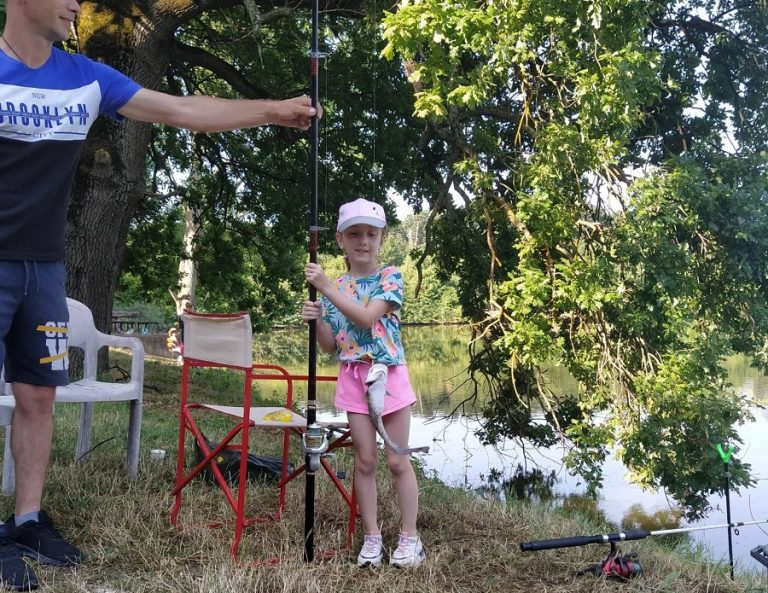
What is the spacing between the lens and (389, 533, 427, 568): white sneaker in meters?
3.14

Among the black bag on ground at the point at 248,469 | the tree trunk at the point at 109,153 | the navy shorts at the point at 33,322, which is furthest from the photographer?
the tree trunk at the point at 109,153

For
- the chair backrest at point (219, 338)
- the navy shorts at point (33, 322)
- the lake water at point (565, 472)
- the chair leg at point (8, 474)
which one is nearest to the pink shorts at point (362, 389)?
the chair backrest at point (219, 338)

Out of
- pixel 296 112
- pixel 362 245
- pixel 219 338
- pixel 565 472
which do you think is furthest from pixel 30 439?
pixel 565 472

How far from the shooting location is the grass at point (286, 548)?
2.92m

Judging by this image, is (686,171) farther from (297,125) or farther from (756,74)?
(297,125)

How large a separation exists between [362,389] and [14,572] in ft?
4.65

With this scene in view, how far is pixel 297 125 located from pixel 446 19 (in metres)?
3.38

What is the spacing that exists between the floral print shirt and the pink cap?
0.20m

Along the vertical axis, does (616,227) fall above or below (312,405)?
above

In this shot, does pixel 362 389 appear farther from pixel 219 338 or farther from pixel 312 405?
pixel 219 338

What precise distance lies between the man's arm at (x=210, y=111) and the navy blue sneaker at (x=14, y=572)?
5.60ft

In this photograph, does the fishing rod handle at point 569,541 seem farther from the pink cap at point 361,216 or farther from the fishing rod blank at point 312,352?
the pink cap at point 361,216

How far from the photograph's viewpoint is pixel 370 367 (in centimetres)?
321

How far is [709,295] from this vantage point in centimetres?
715
